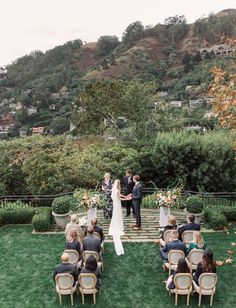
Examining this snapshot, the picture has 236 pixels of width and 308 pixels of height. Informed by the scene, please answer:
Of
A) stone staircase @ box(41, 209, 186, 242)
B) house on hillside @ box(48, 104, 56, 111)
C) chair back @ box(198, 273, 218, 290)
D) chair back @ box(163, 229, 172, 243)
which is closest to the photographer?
chair back @ box(198, 273, 218, 290)

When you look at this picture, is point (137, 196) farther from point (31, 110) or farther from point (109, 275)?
point (31, 110)

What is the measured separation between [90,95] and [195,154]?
14.9m

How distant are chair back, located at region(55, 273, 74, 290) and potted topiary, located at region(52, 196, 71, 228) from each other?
18.9 feet

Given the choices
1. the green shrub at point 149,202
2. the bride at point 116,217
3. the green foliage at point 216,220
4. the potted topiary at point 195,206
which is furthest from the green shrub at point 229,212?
the bride at point 116,217

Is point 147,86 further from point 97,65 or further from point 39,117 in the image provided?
point 97,65

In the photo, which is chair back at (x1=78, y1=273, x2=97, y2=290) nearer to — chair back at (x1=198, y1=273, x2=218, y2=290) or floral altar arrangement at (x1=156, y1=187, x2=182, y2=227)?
chair back at (x1=198, y1=273, x2=218, y2=290)

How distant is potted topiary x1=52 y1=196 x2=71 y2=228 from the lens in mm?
15688

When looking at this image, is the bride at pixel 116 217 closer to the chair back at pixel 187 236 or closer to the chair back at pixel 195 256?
the chair back at pixel 187 236

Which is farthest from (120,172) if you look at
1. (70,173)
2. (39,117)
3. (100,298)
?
(39,117)

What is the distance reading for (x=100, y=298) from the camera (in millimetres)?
10586

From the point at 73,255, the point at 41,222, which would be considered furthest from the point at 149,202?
the point at 73,255

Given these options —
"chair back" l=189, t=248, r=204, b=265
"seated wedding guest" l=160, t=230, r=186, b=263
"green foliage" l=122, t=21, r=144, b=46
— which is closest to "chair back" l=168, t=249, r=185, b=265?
"seated wedding guest" l=160, t=230, r=186, b=263

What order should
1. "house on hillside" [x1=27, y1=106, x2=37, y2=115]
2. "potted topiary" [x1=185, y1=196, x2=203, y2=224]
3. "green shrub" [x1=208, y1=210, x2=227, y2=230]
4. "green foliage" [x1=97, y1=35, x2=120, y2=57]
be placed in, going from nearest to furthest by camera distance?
"green shrub" [x1=208, y1=210, x2=227, y2=230], "potted topiary" [x1=185, y1=196, x2=203, y2=224], "house on hillside" [x1=27, y1=106, x2=37, y2=115], "green foliage" [x1=97, y1=35, x2=120, y2=57]

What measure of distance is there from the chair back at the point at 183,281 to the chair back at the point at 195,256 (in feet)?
3.28
